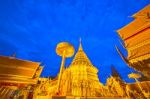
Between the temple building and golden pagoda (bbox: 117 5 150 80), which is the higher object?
golden pagoda (bbox: 117 5 150 80)

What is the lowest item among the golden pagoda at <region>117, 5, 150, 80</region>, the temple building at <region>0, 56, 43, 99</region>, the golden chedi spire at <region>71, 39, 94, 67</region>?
the temple building at <region>0, 56, 43, 99</region>

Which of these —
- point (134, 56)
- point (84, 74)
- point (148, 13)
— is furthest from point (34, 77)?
point (84, 74)

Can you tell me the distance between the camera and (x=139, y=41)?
7.00m

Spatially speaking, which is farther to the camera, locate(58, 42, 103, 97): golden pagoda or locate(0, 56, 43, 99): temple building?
locate(58, 42, 103, 97): golden pagoda

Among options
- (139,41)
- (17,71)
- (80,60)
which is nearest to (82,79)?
(80,60)

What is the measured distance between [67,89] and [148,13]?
12348mm

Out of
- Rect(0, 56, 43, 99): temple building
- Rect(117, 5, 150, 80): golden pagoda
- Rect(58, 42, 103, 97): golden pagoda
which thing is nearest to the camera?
Rect(0, 56, 43, 99): temple building

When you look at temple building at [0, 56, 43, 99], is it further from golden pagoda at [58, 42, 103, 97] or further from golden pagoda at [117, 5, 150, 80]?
golden pagoda at [58, 42, 103, 97]

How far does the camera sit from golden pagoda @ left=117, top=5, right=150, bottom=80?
21.7 ft

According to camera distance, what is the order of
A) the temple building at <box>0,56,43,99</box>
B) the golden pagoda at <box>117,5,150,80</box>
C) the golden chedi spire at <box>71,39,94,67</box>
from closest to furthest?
the temple building at <box>0,56,43,99</box> < the golden pagoda at <box>117,5,150,80</box> < the golden chedi spire at <box>71,39,94,67</box>

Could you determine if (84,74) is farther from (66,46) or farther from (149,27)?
(149,27)

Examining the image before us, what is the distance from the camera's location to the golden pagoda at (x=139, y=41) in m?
6.60

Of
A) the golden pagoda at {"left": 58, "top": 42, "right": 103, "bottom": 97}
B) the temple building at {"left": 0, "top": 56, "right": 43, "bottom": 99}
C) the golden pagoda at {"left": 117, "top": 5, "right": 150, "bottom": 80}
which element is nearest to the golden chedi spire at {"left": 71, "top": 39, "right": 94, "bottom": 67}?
the golden pagoda at {"left": 58, "top": 42, "right": 103, "bottom": 97}

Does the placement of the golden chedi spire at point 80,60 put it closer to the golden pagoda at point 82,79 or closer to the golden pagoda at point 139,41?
the golden pagoda at point 82,79
